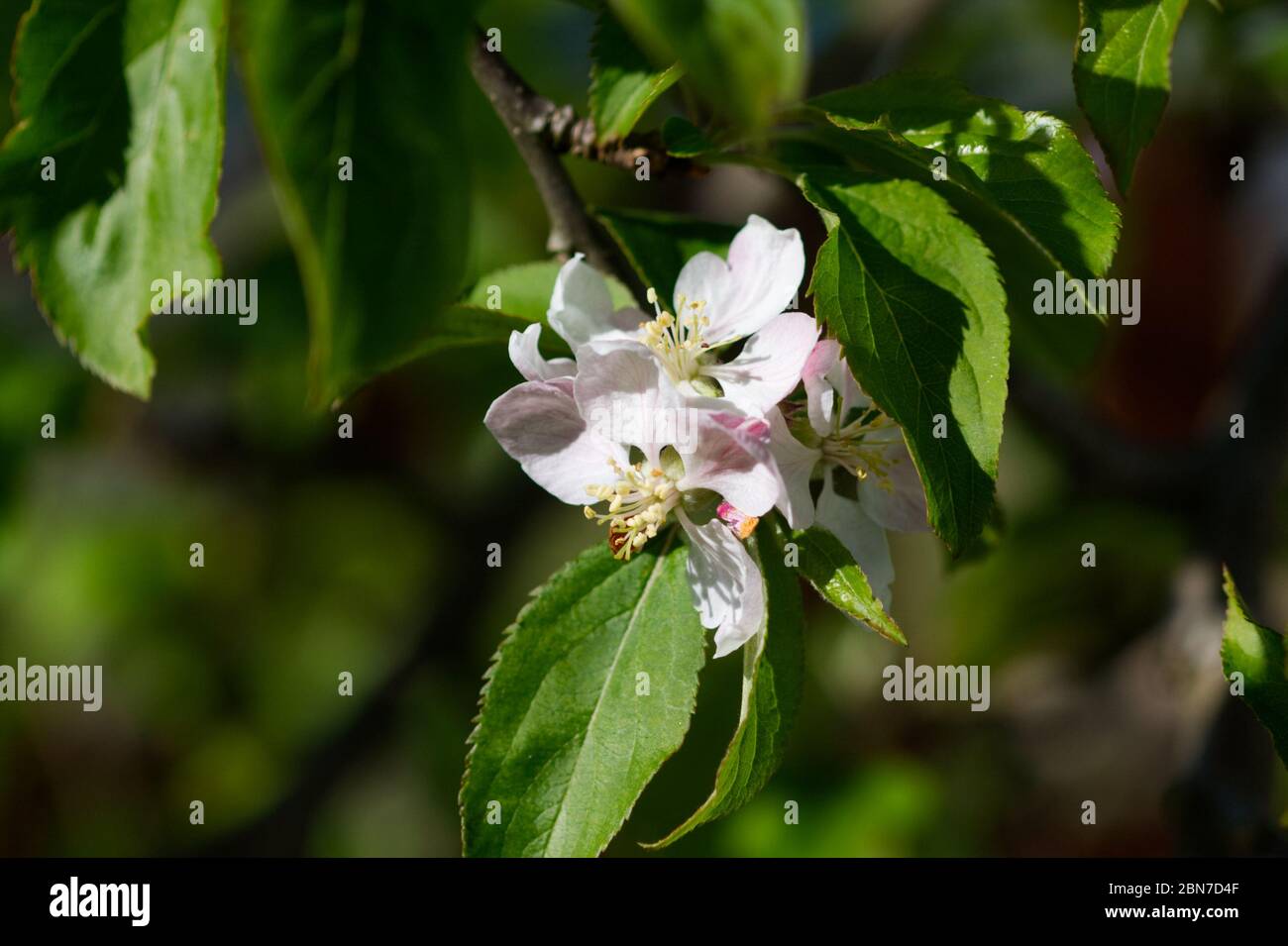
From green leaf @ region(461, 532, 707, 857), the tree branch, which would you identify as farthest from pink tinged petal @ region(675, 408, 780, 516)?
the tree branch

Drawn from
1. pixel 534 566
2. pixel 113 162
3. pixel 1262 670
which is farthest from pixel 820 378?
pixel 534 566

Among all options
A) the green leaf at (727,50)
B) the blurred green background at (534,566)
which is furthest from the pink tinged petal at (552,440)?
the blurred green background at (534,566)

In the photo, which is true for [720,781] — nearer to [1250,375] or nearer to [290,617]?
[1250,375]

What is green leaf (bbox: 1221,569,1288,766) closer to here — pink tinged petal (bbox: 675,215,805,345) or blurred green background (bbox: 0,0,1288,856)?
pink tinged petal (bbox: 675,215,805,345)

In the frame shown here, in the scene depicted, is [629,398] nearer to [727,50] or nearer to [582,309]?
[582,309]

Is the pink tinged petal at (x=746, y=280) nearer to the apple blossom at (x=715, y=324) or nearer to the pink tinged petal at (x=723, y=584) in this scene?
the apple blossom at (x=715, y=324)

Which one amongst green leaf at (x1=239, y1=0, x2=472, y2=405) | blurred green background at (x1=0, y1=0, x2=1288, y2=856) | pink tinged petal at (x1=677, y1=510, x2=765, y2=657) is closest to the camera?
green leaf at (x1=239, y1=0, x2=472, y2=405)
